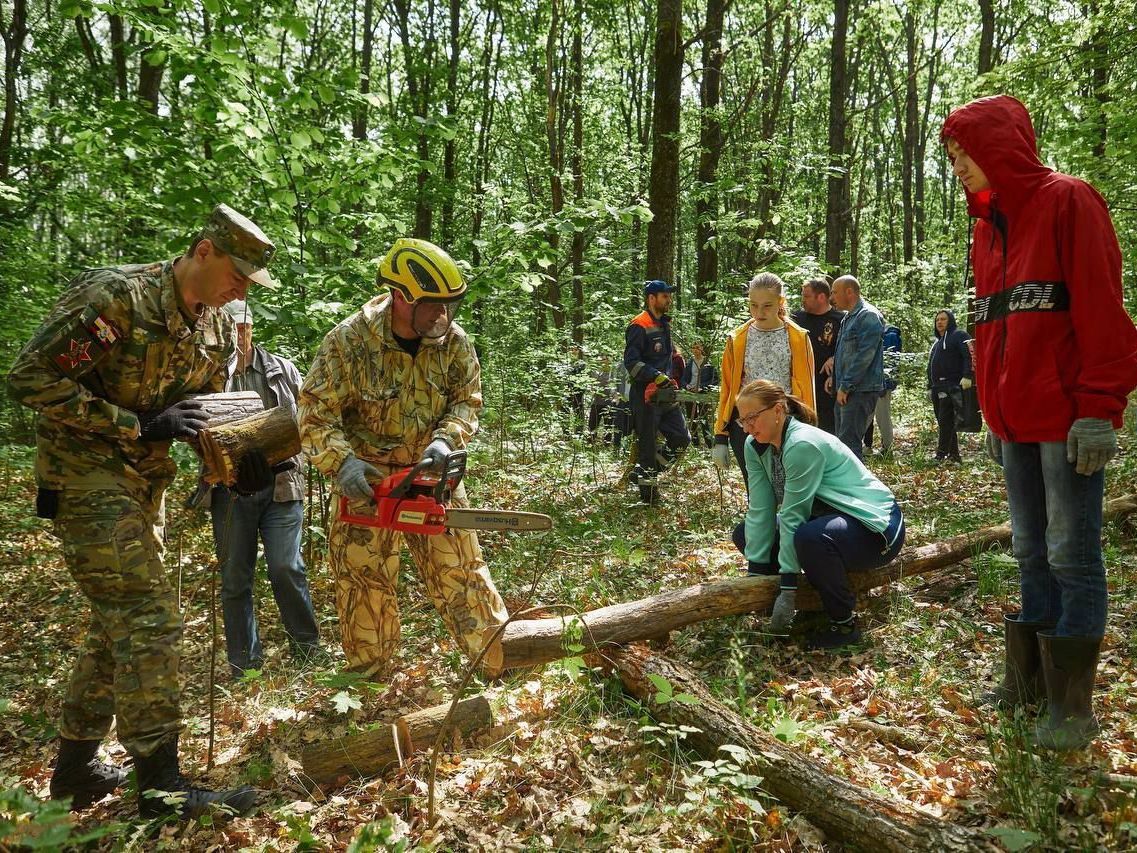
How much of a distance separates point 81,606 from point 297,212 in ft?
12.9

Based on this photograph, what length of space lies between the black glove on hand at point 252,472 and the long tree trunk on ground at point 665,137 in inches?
239

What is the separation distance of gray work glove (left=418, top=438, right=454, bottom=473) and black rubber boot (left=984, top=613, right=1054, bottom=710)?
275 cm

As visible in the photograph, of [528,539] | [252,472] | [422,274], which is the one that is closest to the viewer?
[422,274]

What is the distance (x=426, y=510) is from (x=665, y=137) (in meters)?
6.62

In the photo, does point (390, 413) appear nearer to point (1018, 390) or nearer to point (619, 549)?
point (619, 549)

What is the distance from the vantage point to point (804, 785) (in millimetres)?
2662

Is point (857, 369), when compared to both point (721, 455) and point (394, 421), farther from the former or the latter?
point (394, 421)

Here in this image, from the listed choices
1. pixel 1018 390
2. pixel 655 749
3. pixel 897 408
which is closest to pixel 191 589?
pixel 655 749

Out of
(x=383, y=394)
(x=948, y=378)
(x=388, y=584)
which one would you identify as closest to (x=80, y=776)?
(x=388, y=584)

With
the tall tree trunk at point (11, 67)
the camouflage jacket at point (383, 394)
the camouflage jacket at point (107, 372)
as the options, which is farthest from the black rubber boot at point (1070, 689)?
the tall tree trunk at point (11, 67)

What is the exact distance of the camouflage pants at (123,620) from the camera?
281 cm

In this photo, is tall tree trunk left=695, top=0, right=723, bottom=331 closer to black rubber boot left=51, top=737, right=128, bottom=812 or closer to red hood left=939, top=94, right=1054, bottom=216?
red hood left=939, top=94, right=1054, bottom=216

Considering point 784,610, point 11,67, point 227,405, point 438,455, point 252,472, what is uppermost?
point 11,67

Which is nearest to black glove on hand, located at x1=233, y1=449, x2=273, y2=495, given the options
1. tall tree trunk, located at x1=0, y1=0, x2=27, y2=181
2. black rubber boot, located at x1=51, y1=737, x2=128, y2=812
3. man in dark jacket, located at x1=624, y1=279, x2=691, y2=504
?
black rubber boot, located at x1=51, y1=737, x2=128, y2=812
